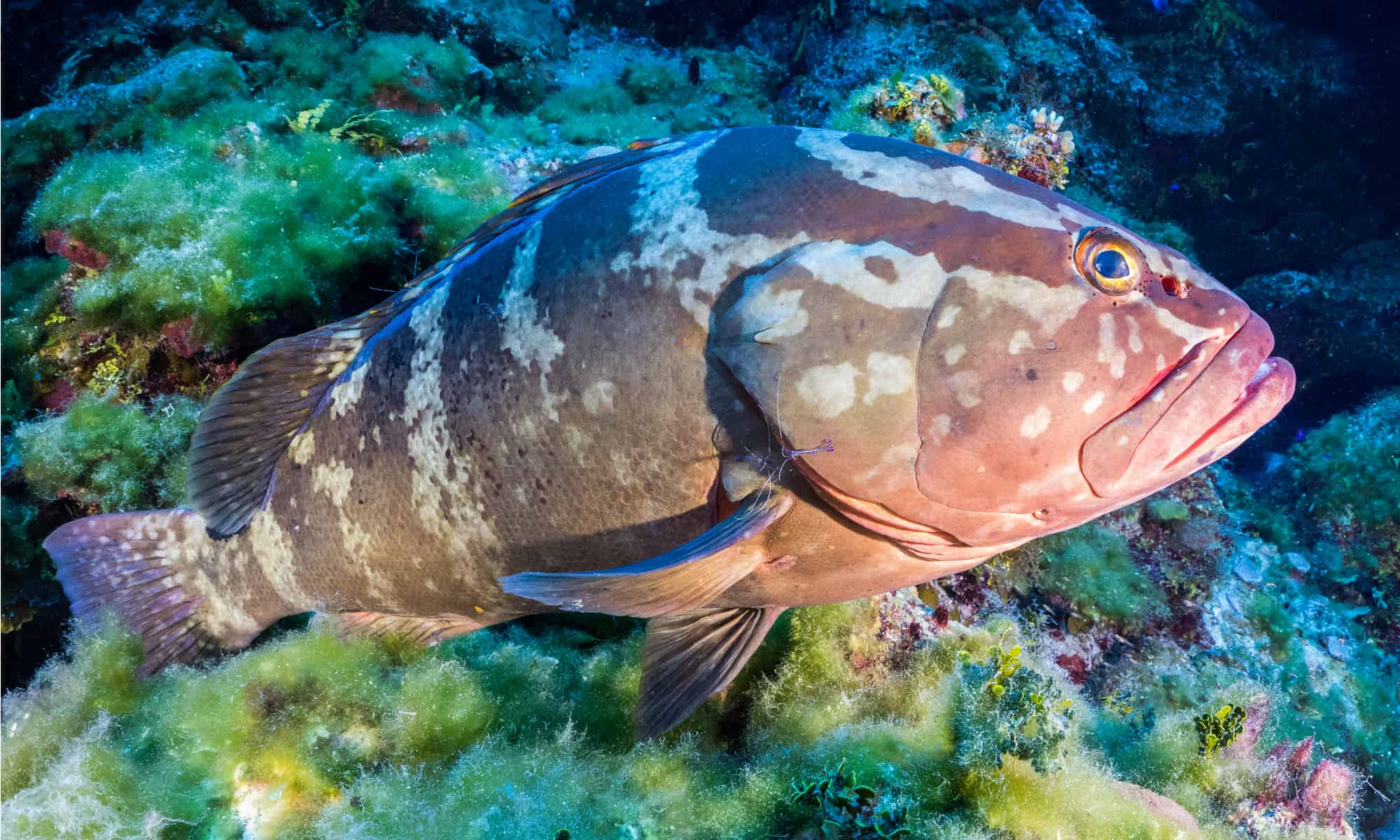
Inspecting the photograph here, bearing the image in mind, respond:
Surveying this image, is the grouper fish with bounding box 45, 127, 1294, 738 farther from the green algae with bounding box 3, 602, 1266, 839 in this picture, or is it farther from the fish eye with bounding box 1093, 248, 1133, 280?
the green algae with bounding box 3, 602, 1266, 839

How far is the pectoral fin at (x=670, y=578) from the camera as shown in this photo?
1.74 m

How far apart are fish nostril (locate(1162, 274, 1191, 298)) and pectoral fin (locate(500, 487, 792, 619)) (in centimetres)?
113

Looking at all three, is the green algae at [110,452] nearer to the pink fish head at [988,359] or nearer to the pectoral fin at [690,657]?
the pectoral fin at [690,657]

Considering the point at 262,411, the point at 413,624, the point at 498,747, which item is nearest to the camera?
the point at 498,747

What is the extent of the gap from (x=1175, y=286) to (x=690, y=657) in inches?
73.6

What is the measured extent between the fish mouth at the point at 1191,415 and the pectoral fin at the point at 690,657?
3.84ft

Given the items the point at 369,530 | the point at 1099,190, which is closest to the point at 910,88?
the point at 369,530

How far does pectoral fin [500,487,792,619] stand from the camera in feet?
5.70

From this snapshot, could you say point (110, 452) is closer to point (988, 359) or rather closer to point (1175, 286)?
point (988, 359)

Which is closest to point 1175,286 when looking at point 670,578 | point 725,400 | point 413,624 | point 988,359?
point 988,359

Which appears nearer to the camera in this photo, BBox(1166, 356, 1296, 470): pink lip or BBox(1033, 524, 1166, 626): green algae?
BBox(1166, 356, 1296, 470): pink lip

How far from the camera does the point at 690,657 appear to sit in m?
2.34

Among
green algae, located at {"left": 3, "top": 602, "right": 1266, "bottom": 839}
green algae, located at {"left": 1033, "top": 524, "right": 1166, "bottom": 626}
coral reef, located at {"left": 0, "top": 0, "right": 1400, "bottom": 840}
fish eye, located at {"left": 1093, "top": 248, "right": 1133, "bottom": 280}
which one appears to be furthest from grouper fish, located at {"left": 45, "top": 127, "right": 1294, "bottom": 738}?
green algae, located at {"left": 1033, "top": 524, "right": 1166, "bottom": 626}

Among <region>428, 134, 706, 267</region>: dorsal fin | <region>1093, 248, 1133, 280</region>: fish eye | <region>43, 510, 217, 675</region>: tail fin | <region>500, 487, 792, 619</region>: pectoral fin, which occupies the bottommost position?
<region>43, 510, 217, 675</region>: tail fin
